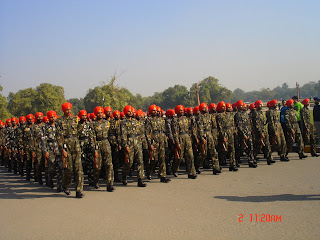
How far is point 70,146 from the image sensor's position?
6.66 meters

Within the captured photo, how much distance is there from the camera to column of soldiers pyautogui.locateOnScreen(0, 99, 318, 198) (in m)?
6.94

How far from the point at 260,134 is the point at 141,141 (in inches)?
150

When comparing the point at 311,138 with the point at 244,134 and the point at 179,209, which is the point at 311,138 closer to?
the point at 244,134

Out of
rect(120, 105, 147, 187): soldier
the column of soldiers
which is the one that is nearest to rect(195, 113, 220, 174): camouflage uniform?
the column of soldiers

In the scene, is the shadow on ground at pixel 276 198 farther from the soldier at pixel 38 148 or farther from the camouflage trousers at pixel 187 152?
the soldier at pixel 38 148

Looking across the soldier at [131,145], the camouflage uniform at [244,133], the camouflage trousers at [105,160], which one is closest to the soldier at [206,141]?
the camouflage uniform at [244,133]

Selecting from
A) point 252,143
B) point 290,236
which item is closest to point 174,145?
point 252,143

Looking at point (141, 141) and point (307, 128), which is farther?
point (307, 128)

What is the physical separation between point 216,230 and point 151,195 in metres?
2.45

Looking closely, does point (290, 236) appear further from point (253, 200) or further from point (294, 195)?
point (294, 195)

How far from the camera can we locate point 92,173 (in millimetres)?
7879

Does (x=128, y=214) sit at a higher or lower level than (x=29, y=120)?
lower

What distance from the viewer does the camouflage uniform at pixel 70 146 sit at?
Result: 661 cm

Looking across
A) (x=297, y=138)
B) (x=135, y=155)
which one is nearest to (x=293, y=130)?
(x=297, y=138)
